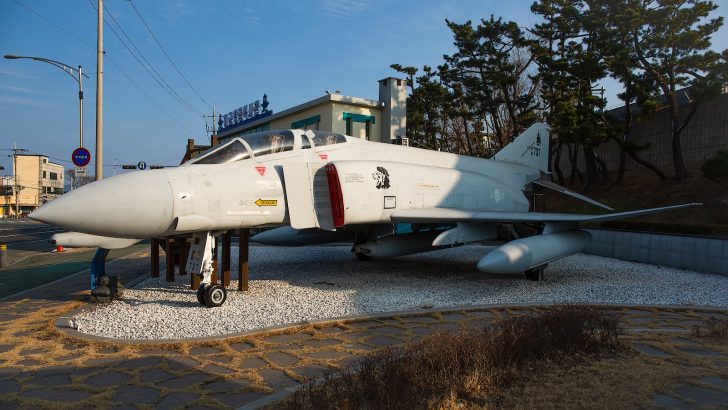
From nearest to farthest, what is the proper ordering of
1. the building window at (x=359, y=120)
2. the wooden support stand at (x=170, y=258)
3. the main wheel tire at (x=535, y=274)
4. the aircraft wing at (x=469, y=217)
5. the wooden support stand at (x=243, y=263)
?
the wooden support stand at (x=243, y=263) < the aircraft wing at (x=469, y=217) < the wooden support stand at (x=170, y=258) < the main wheel tire at (x=535, y=274) < the building window at (x=359, y=120)

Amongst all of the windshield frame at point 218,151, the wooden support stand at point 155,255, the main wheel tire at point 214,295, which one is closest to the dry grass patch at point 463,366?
the main wheel tire at point 214,295

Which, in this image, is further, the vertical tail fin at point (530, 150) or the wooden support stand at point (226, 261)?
the vertical tail fin at point (530, 150)

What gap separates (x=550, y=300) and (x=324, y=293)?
4006 millimetres

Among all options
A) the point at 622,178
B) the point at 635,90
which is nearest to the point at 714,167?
the point at 635,90

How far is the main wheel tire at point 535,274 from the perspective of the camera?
9992 mm

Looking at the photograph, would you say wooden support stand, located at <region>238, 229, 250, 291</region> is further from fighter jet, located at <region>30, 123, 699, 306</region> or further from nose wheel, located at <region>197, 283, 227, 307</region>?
nose wheel, located at <region>197, 283, 227, 307</region>

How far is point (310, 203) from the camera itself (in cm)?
827

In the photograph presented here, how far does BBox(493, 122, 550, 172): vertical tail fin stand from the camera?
1470 cm

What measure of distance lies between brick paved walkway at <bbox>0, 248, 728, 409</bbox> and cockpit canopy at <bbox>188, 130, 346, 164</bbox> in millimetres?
3181

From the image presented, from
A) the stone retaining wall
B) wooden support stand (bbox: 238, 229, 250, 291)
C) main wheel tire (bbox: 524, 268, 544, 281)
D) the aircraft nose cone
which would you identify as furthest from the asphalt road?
the stone retaining wall

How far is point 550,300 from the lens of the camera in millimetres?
8023

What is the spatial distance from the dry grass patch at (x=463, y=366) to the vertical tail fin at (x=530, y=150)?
407 inches

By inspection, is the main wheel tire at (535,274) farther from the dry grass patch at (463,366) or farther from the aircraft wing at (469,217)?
the dry grass patch at (463,366)

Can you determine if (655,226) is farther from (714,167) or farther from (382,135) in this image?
(382,135)
